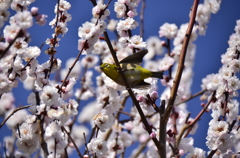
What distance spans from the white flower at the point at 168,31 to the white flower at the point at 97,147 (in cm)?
129

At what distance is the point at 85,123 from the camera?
6250 mm

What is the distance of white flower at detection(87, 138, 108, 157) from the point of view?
2.23 metres

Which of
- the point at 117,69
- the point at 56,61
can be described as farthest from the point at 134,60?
the point at 56,61

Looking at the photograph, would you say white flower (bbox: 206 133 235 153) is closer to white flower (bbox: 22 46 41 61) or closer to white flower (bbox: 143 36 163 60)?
white flower (bbox: 22 46 41 61)

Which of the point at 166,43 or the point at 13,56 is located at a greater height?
the point at 166,43

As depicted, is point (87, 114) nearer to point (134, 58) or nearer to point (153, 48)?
point (153, 48)

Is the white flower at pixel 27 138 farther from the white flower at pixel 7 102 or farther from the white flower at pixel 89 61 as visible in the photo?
the white flower at pixel 89 61

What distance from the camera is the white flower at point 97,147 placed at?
223 cm

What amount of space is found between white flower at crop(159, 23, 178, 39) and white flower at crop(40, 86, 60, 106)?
56.8 inches

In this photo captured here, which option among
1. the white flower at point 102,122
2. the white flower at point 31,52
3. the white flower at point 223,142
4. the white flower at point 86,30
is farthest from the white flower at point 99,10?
the white flower at point 223,142

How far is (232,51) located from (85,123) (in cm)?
425

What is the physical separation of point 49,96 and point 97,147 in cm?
55

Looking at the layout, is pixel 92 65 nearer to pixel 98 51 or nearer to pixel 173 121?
pixel 98 51

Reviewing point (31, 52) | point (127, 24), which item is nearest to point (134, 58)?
point (127, 24)
